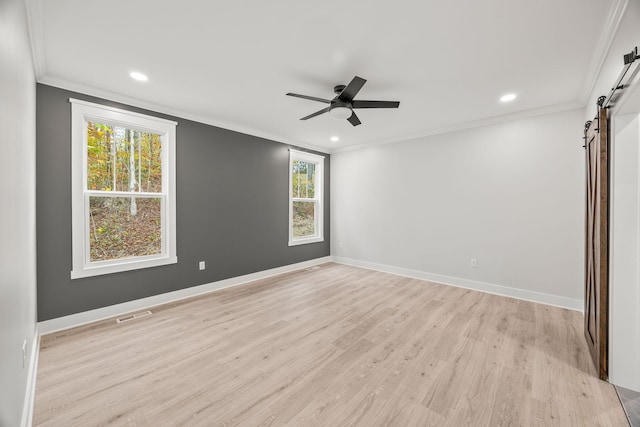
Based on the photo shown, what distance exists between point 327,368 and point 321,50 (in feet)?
8.82

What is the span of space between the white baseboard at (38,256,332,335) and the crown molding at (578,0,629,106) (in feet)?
16.1

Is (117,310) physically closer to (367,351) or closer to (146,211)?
(146,211)

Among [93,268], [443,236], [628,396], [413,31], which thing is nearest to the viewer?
[628,396]

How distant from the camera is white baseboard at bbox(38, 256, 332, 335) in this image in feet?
9.13

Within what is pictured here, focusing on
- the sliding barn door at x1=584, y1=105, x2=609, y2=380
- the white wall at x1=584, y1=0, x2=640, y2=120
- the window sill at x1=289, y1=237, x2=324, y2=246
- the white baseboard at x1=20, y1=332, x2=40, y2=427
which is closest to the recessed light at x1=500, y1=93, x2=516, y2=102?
the white wall at x1=584, y1=0, x2=640, y2=120

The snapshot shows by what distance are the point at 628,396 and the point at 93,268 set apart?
16.2ft

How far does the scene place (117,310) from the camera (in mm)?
3166

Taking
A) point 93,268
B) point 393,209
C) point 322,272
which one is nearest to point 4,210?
point 93,268

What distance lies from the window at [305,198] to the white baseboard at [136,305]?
1.07 metres

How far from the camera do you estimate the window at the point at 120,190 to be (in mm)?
2924

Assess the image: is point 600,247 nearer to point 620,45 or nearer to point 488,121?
point 620,45

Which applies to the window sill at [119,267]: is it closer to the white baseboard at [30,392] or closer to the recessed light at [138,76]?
the white baseboard at [30,392]

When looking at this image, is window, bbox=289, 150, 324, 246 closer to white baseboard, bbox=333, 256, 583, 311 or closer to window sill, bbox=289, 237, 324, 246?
window sill, bbox=289, 237, 324, 246

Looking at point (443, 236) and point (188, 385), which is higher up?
point (443, 236)
